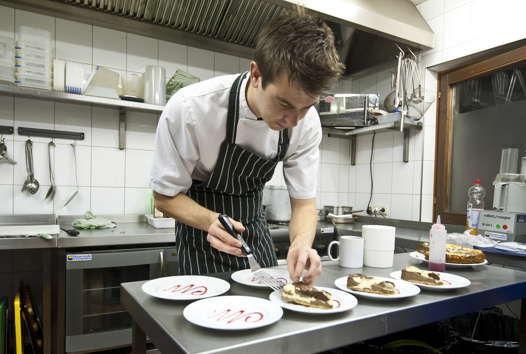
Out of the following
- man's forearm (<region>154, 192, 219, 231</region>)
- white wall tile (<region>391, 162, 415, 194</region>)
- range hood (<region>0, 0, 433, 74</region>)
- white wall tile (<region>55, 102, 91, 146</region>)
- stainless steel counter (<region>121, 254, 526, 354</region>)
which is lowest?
stainless steel counter (<region>121, 254, 526, 354</region>)

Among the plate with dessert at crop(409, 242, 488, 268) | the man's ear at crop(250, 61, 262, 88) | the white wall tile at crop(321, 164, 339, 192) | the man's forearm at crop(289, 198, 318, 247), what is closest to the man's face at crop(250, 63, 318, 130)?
the man's ear at crop(250, 61, 262, 88)

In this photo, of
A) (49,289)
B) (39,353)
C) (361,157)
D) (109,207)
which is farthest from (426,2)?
(39,353)

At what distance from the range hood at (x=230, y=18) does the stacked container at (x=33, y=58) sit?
9.9 inches

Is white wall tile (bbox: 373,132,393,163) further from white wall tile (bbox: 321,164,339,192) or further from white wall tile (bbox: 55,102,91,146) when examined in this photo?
white wall tile (bbox: 55,102,91,146)

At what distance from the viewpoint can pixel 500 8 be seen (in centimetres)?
229

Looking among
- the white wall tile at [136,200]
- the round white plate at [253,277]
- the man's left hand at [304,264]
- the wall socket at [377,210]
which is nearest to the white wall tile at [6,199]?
the white wall tile at [136,200]

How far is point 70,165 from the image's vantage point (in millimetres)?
2367

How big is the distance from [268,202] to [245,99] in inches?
69.2

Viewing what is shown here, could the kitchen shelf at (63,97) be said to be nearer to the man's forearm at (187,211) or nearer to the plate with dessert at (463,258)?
the man's forearm at (187,211)

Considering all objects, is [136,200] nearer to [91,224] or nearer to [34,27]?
[91,224]

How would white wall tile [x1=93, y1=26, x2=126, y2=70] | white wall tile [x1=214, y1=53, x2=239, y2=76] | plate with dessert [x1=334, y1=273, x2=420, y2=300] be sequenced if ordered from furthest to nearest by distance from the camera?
white wall tile [x1=214, y1=53, x2=239, y2=76] → white wall tile [x1=93, y1=26, x2=126, y2=70] → plate with dessert [x1=334, y1=273, x2=420, y2=300]

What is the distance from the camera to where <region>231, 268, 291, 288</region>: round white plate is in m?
0.87

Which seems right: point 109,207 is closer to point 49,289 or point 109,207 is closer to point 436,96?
point 49,289

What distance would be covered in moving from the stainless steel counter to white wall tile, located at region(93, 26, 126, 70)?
2.07m
